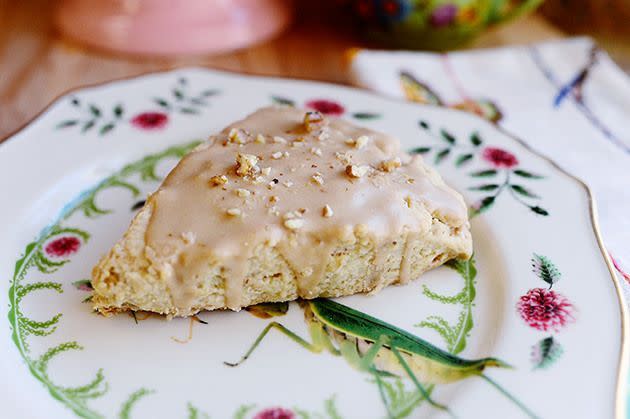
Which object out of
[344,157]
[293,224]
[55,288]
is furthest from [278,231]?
[55,288]

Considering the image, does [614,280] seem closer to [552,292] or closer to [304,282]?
[552,292]

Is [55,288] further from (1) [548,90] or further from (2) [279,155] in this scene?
(1) [548,90]

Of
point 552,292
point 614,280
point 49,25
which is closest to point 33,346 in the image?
point 552,292

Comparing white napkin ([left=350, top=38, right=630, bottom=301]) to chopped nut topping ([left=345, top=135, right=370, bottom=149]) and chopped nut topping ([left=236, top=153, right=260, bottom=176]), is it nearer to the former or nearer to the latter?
chopped nut topping ([left=345, top=135, right=370, bottom=149])

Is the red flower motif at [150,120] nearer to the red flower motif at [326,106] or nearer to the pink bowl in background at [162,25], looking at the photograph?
the red flower motif at [326,106]

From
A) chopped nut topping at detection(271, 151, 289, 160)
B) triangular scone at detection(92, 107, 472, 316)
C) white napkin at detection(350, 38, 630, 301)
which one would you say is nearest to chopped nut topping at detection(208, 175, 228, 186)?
triangular scone at detection(92, 107, 472, 316)

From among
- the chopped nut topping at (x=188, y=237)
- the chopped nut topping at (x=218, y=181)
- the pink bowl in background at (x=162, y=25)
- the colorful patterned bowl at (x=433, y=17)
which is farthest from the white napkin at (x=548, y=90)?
the chopped nut topping at (x=188, y=237)

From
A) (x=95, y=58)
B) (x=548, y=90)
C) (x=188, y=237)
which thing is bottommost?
(x=95, y=58)
